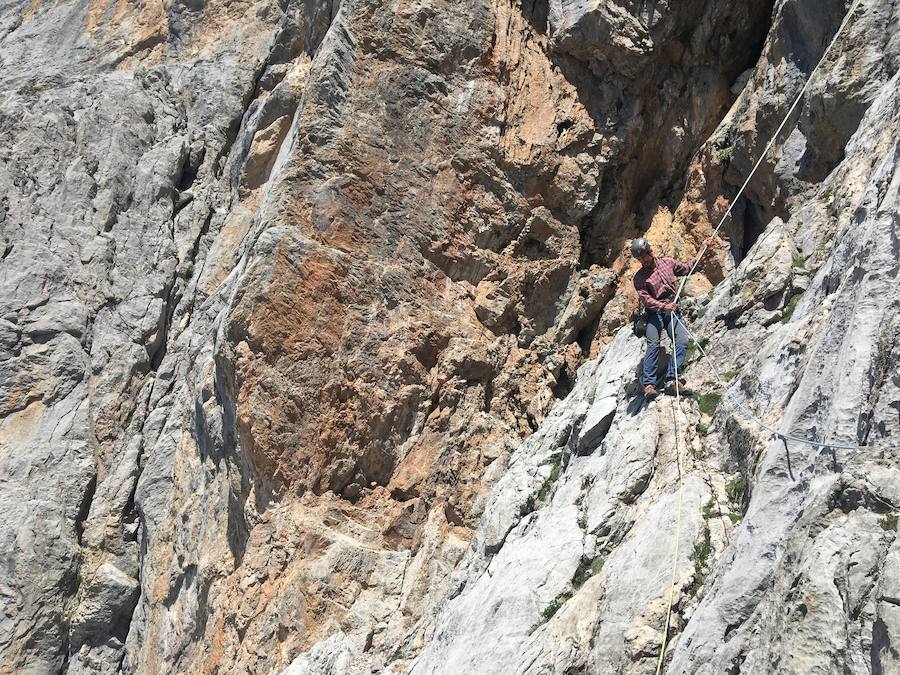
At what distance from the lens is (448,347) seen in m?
14.8

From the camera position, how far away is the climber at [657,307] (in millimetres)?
10664

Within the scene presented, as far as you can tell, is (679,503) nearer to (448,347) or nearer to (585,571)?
(585,571)

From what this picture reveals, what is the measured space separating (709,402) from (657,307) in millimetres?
1550

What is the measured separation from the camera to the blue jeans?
34.9 feet

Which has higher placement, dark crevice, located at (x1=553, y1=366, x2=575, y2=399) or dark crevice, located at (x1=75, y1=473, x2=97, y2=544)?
dark crevice, located at (x1=553, y1=366, x2=575, y2=399)

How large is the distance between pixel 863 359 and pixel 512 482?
600cm

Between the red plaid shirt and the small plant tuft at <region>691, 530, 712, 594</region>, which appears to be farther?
the red plaid shirt

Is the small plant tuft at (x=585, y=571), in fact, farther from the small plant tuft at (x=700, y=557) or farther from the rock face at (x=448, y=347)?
the small plant tuft at (x=700, y=557)

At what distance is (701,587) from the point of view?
803cm

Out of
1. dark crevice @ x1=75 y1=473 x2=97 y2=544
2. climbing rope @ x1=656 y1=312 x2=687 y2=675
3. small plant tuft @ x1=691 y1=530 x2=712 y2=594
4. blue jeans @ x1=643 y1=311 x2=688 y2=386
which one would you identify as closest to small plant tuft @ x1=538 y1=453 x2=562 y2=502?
blue jeans @ x1=643 y1=311 x2=688 y2=386

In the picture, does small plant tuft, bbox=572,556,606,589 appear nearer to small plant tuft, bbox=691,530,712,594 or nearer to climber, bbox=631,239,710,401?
small plant tuft, bbox=691,530,712,594

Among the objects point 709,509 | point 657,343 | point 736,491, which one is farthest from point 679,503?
point 657,343

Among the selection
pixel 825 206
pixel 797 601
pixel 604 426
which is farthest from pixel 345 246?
pixel 797 601

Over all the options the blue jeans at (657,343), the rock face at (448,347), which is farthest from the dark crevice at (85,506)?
the blue jeans at (657,343)
